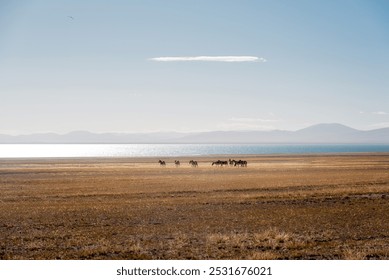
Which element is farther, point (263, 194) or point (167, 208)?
point (263, 194)

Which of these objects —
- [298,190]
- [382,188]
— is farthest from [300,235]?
[382,188]

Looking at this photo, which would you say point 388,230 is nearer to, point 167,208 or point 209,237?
point 209,237

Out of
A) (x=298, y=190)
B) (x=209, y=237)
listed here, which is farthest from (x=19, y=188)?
(x=209, y=237)

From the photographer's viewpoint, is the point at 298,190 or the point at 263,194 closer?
the point at 263,194

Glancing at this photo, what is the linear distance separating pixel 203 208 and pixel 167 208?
6.90 feet

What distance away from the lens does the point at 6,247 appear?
16.5 m

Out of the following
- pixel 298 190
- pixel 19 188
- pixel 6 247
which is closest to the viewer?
pixel 6 247

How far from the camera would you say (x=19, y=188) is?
41.1m
